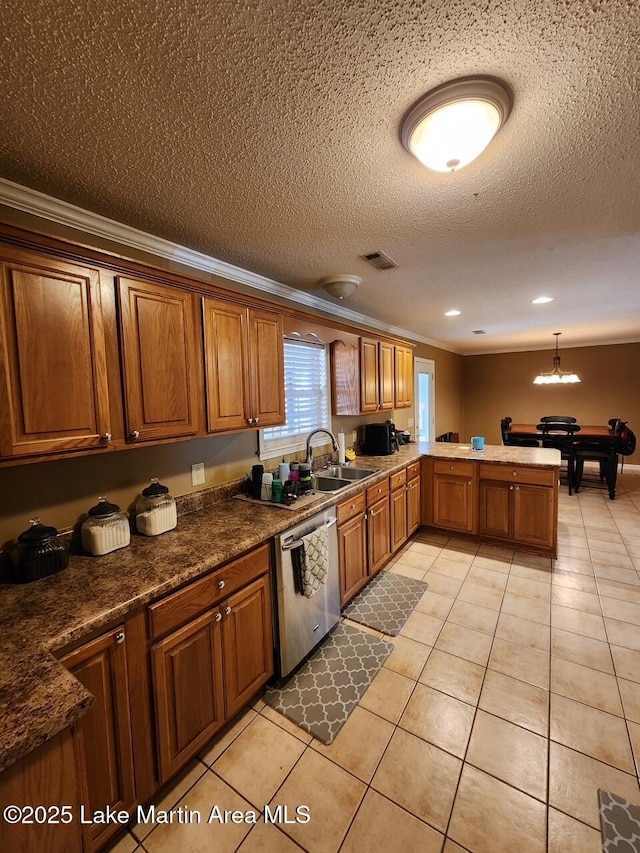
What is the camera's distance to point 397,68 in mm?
1020

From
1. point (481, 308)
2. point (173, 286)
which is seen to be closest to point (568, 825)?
point (173, 286)

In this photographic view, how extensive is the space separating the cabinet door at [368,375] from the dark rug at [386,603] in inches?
60.8

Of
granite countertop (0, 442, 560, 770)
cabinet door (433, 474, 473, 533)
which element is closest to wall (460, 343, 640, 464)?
cabinet door (433, 474, 473, 533)

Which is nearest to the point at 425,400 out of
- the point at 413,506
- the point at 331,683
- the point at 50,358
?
the point at 413,506

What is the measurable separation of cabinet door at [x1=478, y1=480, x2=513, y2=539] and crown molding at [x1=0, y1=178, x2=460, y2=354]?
8.14 ft

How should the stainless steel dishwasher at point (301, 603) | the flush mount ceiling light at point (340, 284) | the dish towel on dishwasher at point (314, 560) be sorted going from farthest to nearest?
the flush mount ceiling light at point (340, 284)
the dish towel on dishwasher at point (314, 560)
the stainless steel dishwasher at point (301, 603)

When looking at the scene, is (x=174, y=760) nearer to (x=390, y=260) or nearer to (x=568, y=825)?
(x=568, y=825)

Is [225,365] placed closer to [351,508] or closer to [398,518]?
[351,508]

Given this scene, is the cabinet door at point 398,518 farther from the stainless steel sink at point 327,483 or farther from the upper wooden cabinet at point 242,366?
the upper wooden cabinet at point 242,366

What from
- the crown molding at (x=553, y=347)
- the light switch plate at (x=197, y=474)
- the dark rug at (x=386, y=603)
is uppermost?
the crown molding at (x=553, y=347)

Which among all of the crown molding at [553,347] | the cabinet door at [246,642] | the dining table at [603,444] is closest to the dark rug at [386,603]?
the cabinet door at [246,642]

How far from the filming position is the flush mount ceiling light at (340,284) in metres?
2.77

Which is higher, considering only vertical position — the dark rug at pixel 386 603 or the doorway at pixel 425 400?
the doorway at pixel 425 400

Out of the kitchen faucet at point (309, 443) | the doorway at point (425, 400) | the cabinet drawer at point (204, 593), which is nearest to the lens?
the cabinet drawer at point (204, 593)
